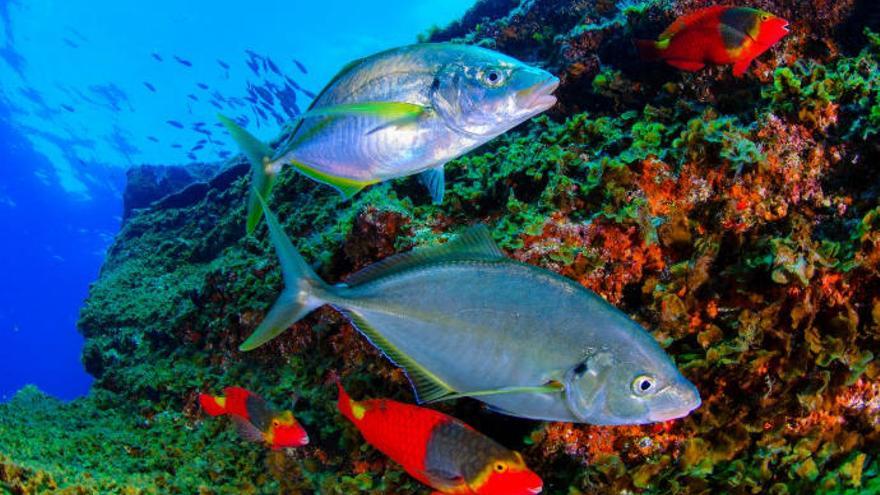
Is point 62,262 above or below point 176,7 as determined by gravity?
below

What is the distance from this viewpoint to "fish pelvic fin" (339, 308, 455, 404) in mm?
1688

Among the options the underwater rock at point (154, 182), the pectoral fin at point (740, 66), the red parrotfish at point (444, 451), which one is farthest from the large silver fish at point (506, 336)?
the underwater rock at point (154, 182)

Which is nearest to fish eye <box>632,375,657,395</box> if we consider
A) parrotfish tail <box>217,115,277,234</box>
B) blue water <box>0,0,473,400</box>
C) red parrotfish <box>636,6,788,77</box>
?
parrotfish tail <box>217,115,277,234</box>

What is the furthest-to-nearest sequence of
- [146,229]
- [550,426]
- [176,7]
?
[176,7], [146,229], [550,426]

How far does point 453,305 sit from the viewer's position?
1646 mm

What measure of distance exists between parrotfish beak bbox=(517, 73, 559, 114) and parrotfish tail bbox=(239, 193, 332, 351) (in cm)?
116

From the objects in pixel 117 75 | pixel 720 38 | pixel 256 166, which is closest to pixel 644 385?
pixel 256 166

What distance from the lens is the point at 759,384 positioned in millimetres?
2381

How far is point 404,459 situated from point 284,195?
4964mm

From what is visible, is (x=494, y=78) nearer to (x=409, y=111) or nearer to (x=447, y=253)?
(x=409, y=111)

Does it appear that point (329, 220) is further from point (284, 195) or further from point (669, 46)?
point (669, 46)

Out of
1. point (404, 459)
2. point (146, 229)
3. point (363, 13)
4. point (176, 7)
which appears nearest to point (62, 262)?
point (176, 7)

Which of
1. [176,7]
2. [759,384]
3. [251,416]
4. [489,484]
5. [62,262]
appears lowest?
[759,384]

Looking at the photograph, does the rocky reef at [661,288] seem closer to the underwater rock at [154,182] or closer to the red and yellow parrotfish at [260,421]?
the red and yellow parrotfish at [260,421]
